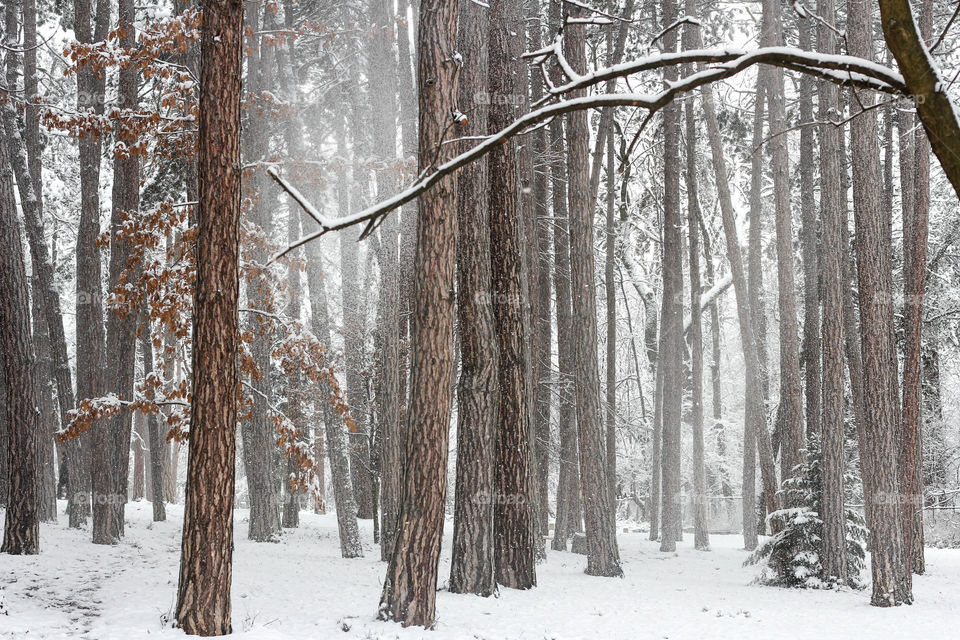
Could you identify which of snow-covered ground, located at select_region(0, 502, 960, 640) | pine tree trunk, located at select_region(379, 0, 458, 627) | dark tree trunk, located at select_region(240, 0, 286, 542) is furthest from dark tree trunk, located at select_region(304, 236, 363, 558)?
pine tree trunk, located at select_region(379, 0, 458, 627)

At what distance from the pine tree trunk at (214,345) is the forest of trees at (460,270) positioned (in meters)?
0.02

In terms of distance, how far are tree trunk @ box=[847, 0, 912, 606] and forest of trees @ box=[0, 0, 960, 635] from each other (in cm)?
4

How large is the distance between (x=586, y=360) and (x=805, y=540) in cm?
421

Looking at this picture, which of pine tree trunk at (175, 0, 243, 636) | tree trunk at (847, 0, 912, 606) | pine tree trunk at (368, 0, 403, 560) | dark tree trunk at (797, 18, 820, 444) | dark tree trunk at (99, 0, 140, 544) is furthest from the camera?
dark tree trunk at (797, 18, 820, 444)

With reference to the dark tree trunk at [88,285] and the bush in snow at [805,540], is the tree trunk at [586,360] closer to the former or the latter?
the bush in snow at [805,540]

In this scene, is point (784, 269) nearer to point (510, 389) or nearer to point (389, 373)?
point (510, 389)

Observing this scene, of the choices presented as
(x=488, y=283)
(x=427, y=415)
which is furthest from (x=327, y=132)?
(x=427, y=415)

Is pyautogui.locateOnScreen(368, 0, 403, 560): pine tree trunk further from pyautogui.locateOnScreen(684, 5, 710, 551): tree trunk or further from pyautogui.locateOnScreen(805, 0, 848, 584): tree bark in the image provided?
pyautogui.locateOnScreen(684, 5, 710, 551): tree trunk

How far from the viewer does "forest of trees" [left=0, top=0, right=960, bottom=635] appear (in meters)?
5.89

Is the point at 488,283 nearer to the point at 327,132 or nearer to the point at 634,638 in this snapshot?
the point at 634,638

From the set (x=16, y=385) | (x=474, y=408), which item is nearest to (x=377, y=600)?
(x=474, y=408)

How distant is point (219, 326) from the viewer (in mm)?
5879

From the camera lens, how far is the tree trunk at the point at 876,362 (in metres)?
9.55

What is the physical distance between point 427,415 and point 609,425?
34.5 ft
